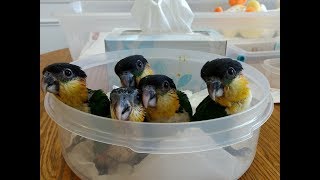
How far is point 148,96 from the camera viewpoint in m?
0.42

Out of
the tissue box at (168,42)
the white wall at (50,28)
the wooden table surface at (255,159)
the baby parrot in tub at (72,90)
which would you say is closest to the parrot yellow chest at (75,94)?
the baby parrot in tub at (72,90)

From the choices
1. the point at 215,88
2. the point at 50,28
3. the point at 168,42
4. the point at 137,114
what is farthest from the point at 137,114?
the point at 50,28

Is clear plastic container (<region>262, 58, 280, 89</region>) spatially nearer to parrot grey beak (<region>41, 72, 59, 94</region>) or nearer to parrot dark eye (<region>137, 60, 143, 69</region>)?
parrot dark eye (<region>137, 60, 143, 69</region>)

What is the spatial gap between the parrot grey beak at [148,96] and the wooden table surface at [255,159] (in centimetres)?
16

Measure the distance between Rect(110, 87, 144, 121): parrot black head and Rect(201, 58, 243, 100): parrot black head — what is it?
3.7 inches

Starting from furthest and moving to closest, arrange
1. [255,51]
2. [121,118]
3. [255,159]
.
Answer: [255,51] → [255,159] → [121,118]

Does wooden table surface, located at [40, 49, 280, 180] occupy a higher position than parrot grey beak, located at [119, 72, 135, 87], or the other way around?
parrot grey beak, located at [119, 72, 135, 87]

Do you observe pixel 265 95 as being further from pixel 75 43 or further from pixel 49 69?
pixel 75 43

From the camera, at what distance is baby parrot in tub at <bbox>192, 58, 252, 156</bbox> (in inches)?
17.2

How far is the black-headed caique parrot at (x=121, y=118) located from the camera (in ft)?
1.33

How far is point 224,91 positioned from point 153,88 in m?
0.09

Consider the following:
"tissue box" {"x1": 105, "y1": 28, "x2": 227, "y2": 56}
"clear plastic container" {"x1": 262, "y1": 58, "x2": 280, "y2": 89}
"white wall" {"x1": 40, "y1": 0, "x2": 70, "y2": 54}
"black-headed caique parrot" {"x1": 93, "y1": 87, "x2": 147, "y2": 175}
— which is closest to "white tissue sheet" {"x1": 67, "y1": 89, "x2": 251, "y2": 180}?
"black-headed caique parrot" {"x1": 93, "y1": 87, "x2": 147, "y2": 175}

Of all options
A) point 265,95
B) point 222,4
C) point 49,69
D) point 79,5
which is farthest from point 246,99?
point 222,4

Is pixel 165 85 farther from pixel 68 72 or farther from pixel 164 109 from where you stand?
pixel 68 72
